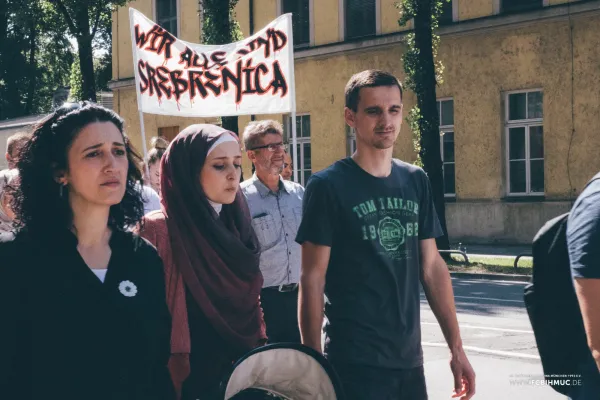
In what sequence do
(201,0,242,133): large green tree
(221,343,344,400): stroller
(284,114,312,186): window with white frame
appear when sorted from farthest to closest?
(284,114,312,186): window with white frame, (201,0,242,133): large green tree, (221,343,344,400): stroller

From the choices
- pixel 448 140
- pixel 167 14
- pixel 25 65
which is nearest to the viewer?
pixel 448 140

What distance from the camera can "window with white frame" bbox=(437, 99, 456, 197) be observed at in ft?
78.4

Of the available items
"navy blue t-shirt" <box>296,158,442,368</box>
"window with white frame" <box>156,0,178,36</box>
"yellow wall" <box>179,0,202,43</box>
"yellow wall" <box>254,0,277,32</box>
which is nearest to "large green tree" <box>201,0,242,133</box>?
"yellow wall" <box>254,0,277,32</box>

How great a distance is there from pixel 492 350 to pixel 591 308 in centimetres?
608

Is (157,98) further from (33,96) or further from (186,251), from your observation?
(33,96)

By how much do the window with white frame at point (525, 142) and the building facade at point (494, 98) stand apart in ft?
0.08

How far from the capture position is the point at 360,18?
26.2 m

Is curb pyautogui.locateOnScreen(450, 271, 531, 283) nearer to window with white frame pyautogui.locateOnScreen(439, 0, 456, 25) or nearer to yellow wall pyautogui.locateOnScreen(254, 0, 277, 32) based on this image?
window with white frame pyautogui.locateOnScreen(439, 0, 456, 25)

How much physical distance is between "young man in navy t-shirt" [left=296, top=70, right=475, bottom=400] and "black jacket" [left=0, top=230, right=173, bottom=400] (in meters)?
1.01

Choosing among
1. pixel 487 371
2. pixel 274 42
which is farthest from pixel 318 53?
pixel 487 371

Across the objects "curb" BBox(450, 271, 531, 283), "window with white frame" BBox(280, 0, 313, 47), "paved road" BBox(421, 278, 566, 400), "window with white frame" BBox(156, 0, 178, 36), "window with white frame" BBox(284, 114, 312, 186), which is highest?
"window with white frame" BBox(156, 0, 178, 36)

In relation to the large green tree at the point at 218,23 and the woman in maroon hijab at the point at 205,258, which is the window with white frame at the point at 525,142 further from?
the woman in maroon hijab at the point at 205,258

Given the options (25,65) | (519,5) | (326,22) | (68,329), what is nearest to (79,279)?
(68,329)

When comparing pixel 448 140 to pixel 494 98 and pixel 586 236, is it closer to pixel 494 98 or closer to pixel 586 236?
pixel 494 98
